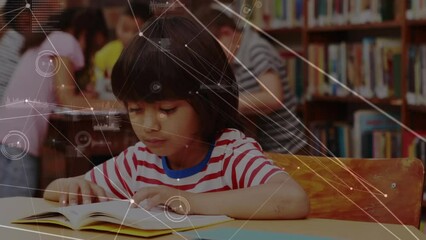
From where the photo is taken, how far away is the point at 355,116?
5.96ft

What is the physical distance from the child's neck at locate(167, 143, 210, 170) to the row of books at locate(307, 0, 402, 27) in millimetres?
371

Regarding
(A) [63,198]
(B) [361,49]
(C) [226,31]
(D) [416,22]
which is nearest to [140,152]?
(A) [63,198]

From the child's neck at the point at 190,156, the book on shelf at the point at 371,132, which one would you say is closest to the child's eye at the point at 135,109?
the child's neck at the point at 190,156

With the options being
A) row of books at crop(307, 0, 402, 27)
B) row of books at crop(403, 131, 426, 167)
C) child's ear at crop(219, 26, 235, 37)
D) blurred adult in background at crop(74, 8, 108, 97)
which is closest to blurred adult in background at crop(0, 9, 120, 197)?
blurred adult in background at crop(74, 8, 108, 97)

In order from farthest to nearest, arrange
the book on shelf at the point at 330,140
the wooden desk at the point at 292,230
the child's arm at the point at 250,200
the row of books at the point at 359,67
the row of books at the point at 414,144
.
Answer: the row of books at the point at 414,144
the row of books at the point at 359,67
the book on shelf at the point at 330,140
the child's arm at the point at 250,200
the wooden desk at the point at 292,230

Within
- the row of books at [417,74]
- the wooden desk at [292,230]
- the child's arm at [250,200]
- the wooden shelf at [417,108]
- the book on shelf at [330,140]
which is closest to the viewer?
the wooden desk at [292,230]

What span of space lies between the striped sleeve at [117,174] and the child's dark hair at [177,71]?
0.12 metres

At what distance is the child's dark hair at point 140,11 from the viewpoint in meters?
1.44

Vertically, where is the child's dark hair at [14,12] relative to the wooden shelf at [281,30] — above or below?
above

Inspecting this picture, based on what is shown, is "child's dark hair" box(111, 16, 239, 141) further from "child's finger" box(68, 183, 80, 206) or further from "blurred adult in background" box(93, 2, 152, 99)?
"child's finger" box(68, 183, 80, 206)

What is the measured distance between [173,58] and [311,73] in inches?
11.8

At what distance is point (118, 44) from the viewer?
1453 mm

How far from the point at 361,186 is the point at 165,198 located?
35 centimetres

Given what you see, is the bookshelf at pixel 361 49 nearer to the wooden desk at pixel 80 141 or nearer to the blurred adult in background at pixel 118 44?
the blurred adult in background at pixel 118 44
